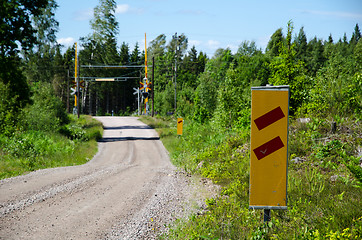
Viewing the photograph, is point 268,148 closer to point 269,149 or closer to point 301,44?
point 269,149

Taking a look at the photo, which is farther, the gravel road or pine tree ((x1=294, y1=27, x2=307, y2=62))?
pine tree ((x1=294, y1=27, x2=307, y2=62))

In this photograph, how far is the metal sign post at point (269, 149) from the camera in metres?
3.06

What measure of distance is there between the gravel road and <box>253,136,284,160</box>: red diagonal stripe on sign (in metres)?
2.58

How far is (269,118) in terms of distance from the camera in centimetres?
308

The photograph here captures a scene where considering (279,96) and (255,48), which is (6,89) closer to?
(279,96)

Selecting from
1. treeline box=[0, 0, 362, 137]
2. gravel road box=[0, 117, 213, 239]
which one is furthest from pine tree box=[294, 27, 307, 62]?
gravel road box=[0, 117, 213, 239]

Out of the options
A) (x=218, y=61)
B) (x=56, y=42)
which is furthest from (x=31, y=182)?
(x=218, y=61)

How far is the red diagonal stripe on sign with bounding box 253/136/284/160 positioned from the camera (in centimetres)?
307

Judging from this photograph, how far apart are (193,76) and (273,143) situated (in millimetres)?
81176

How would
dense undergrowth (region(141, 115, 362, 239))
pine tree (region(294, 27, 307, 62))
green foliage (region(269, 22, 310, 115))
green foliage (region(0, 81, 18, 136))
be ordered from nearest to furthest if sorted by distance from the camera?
dense undergrowth (region(141, 115, 362, 239))
green foliage (region(269, 22, 310, 115))
green foliage (region(0, 81, 18, 136))
pine tree (region(294, 27, 307, 62))

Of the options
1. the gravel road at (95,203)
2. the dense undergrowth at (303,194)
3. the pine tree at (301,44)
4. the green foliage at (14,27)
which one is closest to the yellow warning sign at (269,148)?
the dense undergrowth at (303,194)

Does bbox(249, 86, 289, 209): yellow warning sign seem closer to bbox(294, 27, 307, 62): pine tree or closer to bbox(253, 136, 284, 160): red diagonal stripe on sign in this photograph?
bbox(253, 136, 284, 160): red diagonal stripe on sign

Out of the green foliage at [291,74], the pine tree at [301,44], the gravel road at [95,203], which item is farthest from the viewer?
the pine tree at [301,44]

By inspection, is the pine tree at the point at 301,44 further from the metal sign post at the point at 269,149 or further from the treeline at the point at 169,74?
the metal sign post at the point at 269,149
